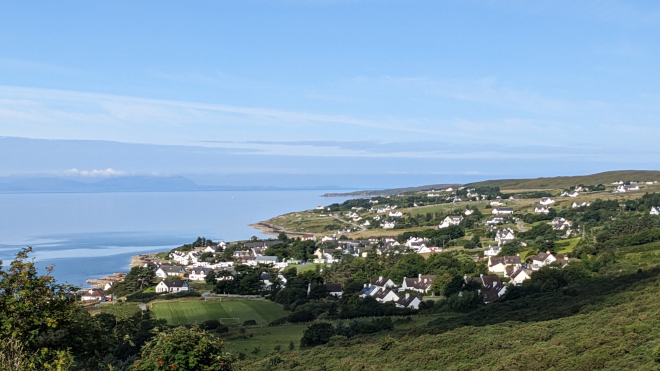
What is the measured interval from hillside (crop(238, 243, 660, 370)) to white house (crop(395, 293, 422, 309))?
10.1m

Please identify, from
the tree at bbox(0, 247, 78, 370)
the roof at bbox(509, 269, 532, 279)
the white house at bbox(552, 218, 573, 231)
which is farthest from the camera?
Result: the white house at bbox(552, 218, 573, 231)

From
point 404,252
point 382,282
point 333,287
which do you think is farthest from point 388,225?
point 333,287

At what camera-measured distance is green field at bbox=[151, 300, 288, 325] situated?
37750mm

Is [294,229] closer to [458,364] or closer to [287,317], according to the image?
[287,317]

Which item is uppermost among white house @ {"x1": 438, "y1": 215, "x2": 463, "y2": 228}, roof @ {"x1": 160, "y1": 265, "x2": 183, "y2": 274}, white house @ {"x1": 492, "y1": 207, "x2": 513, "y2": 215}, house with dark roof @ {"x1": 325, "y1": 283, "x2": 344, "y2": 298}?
white house @ {"x1": 492, "y1": 207, "x2": 513, "y2": 215}

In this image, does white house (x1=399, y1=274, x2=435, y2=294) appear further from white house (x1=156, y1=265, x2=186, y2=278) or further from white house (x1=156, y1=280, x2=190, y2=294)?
white house (x1=156, y1=265, x2=186, y2=278)

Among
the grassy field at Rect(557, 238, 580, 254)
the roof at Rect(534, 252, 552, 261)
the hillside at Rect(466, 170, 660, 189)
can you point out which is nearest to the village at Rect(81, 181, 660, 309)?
the roof at Rect(534, 252, 552, 261)

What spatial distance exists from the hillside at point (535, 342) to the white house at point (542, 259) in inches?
735

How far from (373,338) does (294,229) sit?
286 feet

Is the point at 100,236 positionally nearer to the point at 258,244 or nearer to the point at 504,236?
the point at 258,244

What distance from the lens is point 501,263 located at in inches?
1965

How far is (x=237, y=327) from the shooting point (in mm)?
34094

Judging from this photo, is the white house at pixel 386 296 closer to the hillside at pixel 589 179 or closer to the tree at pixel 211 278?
the tree at pixel 211 278

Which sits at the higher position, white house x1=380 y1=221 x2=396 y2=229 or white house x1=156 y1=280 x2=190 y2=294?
white house x1=380 y1=221 x2=396 y2=229
